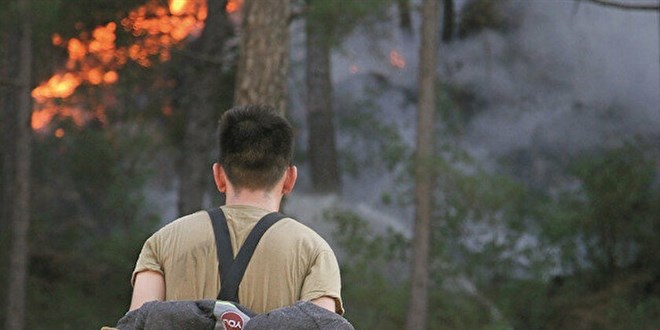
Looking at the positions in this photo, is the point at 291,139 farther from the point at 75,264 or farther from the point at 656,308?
the point at 75,264

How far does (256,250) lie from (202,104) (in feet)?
48.6

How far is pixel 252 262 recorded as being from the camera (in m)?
4.08

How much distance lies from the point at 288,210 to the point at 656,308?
212 inches

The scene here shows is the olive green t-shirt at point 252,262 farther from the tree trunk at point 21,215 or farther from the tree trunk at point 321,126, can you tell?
the tree trunk at point 321,126

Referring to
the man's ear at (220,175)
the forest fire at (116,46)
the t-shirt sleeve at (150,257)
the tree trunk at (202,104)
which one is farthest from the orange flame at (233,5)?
the t-shirt sleeve at (150,257)

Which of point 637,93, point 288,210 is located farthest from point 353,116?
point 637,93

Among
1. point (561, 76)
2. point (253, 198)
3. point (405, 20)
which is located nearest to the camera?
point (253, 198)

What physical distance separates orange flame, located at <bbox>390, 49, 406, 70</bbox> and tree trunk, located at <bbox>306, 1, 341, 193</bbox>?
157 cm

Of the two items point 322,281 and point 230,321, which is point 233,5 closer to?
point 322,281

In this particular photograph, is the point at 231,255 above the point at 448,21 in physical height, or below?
below

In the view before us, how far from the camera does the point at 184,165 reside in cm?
1883

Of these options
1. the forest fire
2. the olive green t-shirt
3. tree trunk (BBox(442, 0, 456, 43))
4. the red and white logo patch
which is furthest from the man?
tree trunk (BBox(442, 0, 456, 43))

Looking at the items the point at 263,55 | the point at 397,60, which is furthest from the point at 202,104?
the point at 263,55

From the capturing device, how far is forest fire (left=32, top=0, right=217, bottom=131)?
1738cm
